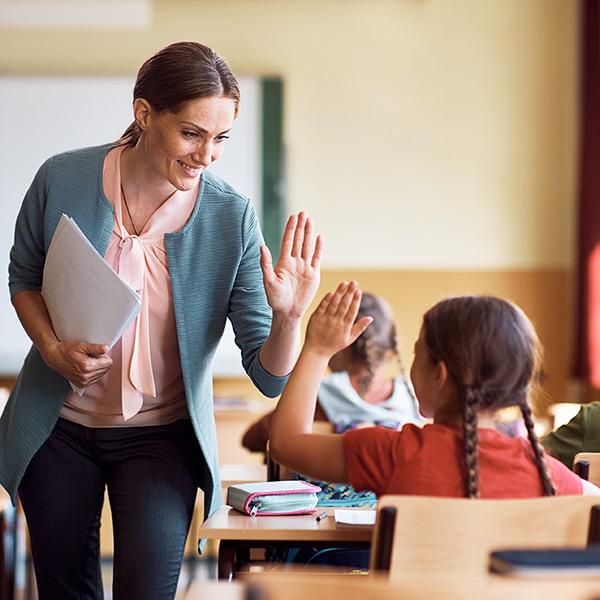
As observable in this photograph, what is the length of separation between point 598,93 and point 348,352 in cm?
241

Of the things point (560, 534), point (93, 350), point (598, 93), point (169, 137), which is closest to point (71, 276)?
point (93, 350)

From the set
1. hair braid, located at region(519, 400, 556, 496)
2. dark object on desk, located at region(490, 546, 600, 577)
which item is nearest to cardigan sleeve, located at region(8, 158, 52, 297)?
hair braid, located at region(519, 400, 556, 496)

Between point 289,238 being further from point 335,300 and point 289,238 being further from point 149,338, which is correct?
point 149,338

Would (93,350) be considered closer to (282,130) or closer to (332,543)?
(332,543)

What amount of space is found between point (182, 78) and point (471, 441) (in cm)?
88

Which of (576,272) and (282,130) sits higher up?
(282,130)

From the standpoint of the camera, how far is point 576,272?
552cm

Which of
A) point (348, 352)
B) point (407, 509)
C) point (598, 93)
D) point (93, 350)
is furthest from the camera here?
point (598, 93)

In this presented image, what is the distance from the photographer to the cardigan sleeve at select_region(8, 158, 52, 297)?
2.15 meters

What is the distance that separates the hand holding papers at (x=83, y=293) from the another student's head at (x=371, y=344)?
1.69m

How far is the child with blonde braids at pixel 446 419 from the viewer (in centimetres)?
183

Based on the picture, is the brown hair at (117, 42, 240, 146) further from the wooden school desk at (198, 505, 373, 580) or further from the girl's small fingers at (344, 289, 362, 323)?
the wooden school desk at (198, 505, 373, 580)

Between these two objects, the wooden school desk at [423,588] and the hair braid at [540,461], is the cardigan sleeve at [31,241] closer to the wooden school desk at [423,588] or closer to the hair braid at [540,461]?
the hair braid at [540,461]

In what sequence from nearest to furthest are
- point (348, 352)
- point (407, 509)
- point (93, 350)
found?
1. point (407, 509)
2. point (93, 350)
3. point (348, 352)
